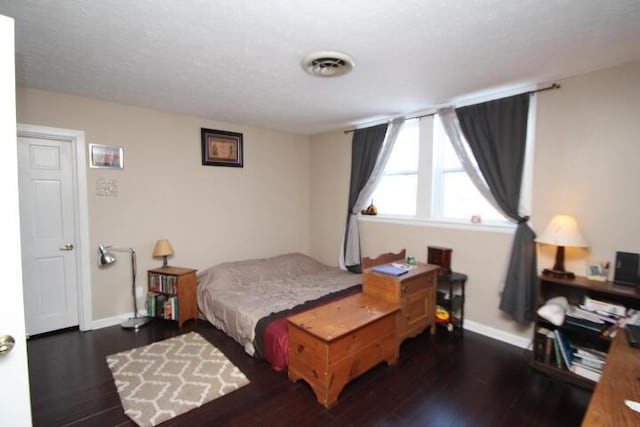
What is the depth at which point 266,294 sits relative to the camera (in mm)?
3232

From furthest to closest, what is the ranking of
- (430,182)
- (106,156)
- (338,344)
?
(430,182) < (106,156) < (338,344)

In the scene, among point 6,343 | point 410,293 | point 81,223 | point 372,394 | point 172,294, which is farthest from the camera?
point 172,294

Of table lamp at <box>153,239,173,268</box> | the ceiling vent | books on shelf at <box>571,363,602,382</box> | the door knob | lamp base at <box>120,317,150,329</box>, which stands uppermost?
the ceiling vent

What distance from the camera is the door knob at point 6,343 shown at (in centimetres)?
96

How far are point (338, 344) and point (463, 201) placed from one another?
7.13 feet

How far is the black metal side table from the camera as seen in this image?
3.08 metres

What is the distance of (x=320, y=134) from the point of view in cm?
477

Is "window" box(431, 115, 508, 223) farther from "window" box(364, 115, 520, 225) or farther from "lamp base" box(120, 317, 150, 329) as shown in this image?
"lamp base" box(120, 317, 150, 329)

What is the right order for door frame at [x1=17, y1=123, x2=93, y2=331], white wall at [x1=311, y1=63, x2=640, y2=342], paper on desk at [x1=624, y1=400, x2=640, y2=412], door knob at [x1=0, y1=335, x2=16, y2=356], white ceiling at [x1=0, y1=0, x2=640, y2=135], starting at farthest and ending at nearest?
door frame at [x1=17, y1=123, x2=93, y2=331], white wall at [x1=311, y1=63, x2=640, y2=342], white ceiling at [x1=0, y1=0, x2=640, y2=135], paper on desk at [x1=624, y1=400, x2=640, y2=412], door knob at [x1=0, y1=335, x2=16, y2=356]

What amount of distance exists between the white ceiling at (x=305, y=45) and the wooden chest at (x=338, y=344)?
1944 mm

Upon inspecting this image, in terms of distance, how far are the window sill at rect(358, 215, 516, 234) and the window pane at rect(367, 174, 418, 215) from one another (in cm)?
10

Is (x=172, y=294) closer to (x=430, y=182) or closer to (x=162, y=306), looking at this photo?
(x=162, y=306)

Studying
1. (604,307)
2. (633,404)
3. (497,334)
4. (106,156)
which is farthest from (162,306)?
(604,307)

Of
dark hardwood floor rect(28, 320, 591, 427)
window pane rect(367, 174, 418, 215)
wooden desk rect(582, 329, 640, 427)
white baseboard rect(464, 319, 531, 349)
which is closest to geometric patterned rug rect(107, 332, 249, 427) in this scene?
dark hardwood floor rect(28, 320, 591, 427)
